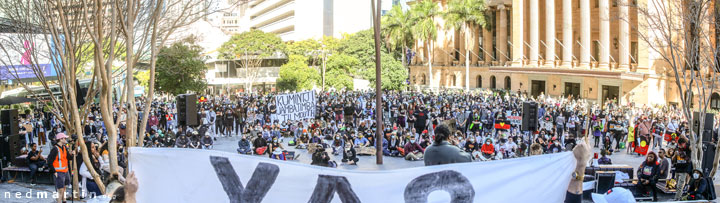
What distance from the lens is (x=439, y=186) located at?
6.03m

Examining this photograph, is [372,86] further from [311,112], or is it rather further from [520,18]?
[311,112]

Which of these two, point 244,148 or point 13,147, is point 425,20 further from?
point 13,147

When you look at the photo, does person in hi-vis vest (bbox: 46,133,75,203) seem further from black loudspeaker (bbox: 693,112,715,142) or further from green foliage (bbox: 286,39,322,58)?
green foliage (bbox: 286,39,322,58)

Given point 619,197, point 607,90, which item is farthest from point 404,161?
point 607,90

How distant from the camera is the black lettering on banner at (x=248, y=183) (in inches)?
242

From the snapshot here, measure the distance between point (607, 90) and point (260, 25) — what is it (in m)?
78.7

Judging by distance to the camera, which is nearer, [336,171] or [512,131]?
[336,171]

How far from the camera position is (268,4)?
109 m

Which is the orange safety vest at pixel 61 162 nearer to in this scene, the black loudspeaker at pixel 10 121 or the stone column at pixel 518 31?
the black loudspeaker at pixel 10 121

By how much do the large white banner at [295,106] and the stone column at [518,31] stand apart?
3119cm

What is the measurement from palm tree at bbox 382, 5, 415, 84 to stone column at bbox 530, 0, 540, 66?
41.6ft

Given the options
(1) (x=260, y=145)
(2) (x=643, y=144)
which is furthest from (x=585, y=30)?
(1) (x=260, y=145)

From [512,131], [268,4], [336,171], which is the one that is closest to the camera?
[336,171]

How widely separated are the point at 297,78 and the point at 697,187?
5582 centimetres
